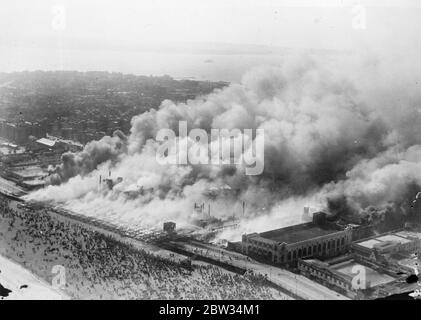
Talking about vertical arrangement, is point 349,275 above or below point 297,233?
below

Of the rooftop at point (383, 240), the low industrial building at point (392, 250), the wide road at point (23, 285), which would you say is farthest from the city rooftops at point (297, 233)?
the wide road at point (23, 285)

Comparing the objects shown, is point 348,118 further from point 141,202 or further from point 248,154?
point 141,202

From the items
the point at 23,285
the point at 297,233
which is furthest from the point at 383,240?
the point at 23,285

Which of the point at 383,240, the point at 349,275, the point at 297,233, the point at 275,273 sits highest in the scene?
the point at 297,233

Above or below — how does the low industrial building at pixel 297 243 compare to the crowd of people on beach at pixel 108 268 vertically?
above

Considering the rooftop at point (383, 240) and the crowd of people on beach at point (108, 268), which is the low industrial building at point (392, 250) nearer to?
the rooftop at point (383, 240)

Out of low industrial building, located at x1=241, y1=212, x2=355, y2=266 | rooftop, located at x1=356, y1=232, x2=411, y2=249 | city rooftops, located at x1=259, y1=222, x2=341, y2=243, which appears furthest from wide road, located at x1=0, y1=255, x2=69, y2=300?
rooftop, located at x1=356, y1=232, x2=411, y2=249

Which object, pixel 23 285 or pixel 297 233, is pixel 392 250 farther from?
pixel 23 285
